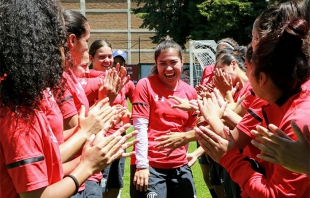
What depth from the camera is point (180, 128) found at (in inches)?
210

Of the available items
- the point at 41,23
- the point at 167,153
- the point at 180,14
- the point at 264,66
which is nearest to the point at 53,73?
the point at 41,23

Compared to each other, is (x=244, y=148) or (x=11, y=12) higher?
(x=11, y=12)

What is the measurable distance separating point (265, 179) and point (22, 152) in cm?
119

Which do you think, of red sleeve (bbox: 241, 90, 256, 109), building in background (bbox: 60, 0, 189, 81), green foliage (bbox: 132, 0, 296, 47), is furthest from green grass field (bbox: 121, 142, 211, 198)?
building in background (bbox: 60, 0, 189, 81)

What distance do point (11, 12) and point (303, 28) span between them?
141 centimetres

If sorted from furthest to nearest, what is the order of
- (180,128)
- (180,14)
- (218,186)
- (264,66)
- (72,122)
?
(180,14)
(218,186)
(180,128)
(72,122)
(264,66)

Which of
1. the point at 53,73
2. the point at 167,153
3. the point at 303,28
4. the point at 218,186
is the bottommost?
the point at 218,186

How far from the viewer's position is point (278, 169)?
2.47 metres

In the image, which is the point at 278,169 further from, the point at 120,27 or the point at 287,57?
the point at 120,27

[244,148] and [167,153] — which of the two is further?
[167,153]

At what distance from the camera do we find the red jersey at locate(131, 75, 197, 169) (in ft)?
17.2

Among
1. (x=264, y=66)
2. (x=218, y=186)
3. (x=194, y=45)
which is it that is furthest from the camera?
(x=194, y=45)

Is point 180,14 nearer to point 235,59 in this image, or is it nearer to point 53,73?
point 235,59

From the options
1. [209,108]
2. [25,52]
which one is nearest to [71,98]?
[209,108]
